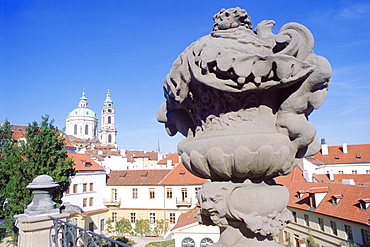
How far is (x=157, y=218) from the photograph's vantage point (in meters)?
29.3

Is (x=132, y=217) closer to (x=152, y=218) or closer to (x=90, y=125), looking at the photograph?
(x=152, y=218)

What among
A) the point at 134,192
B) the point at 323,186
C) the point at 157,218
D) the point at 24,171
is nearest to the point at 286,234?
the point at 323,186

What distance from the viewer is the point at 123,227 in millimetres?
28906

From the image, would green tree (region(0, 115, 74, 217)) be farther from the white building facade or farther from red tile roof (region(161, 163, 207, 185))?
the white building facade

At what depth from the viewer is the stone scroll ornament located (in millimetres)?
2014

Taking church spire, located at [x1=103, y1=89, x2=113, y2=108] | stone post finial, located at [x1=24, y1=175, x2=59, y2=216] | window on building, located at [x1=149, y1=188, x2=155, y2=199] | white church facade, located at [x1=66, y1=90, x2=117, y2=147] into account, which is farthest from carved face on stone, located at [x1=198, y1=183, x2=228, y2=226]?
church spire, located at [x1=103, y1=89, x2=113, y2=108]

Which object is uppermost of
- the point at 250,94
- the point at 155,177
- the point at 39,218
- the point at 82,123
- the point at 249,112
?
the point at 82,123

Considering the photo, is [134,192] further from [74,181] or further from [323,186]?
[323,186]

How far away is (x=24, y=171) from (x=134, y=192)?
16.1 m

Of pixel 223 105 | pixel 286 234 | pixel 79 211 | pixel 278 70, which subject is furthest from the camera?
pixel 79 211

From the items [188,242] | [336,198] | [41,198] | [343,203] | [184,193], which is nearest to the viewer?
[41,198]

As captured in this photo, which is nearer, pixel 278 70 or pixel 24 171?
pixel 278 70

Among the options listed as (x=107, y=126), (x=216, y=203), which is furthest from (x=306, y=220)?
(x=107, y=126)

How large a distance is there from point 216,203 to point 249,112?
2.65ft
